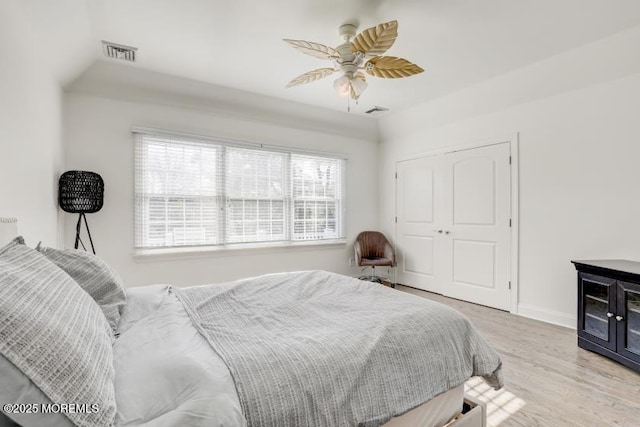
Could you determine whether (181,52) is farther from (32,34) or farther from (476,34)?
(476,34)

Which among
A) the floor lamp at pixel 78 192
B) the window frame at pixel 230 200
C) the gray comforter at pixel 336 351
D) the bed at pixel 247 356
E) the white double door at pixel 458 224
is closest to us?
the bed at pixel 247 356

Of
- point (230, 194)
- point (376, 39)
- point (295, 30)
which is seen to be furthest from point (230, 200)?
point (376, 39)

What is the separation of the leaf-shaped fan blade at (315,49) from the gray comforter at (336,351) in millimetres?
1682

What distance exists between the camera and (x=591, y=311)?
2.65 metres

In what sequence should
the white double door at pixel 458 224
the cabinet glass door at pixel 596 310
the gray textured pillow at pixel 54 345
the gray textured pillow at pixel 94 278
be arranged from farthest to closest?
the white double door at pixel 458 224
the cabinet glass door at pixel 596 310
the gray textured pillow at pixel 94 278
the gray textured pillow at pixel 54 345

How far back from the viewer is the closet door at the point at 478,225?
3.73 metres

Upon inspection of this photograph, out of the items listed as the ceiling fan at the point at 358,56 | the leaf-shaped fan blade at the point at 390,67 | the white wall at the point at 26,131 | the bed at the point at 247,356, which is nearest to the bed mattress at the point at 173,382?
the bed at the point at 247,356

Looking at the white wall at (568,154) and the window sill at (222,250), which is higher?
the white wall at (568,154)

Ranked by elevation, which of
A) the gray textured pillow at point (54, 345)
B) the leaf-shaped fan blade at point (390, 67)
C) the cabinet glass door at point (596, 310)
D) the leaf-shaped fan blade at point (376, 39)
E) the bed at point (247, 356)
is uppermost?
the leaf-shaped fan blade at point (376, 39)

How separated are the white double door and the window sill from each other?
4.04 feet

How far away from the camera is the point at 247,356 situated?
111cm

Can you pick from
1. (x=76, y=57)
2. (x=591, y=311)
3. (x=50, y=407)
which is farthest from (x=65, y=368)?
(x=591, y=311)

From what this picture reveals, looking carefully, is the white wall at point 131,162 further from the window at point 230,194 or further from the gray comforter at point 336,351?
the gray comforter at point 336,351

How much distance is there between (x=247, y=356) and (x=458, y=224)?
3.73 metres
